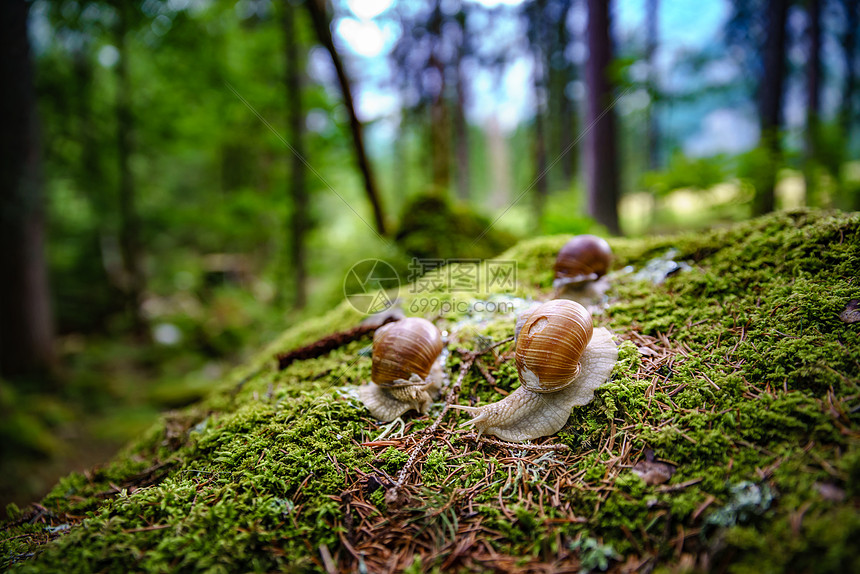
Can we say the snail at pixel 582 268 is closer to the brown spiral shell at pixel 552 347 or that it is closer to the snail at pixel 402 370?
the brown spiral shell at pixel 552 347

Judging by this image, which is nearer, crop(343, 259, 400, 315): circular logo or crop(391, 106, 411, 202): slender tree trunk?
crop(343, 259, 400, 315): circular logo

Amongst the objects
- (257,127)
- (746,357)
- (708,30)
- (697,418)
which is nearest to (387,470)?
(697,418)

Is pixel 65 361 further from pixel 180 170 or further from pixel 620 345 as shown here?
pixel 620 345

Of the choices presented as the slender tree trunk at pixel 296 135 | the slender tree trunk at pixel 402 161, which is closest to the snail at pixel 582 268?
the slender tree trunk at pixel 296 135

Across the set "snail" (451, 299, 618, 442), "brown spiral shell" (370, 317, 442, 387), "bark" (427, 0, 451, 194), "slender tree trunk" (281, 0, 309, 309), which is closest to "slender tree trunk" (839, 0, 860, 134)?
"bark" (427, 0, 451, 194)

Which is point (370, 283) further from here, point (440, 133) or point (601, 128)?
point (440, 133)

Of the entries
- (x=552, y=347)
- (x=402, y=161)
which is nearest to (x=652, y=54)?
(x=402, y=161)

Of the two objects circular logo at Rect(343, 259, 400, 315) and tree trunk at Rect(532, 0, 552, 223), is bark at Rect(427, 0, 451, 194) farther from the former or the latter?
circular logo at Rect(343, 259, 400, 315)
